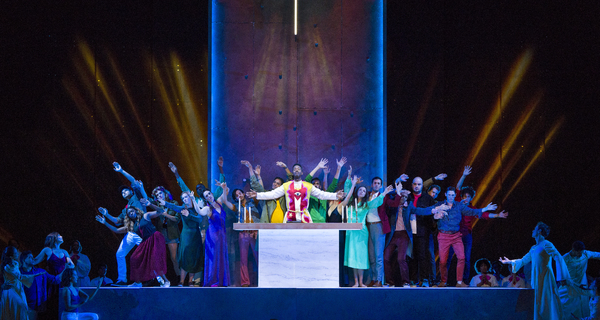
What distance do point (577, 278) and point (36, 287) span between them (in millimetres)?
6147

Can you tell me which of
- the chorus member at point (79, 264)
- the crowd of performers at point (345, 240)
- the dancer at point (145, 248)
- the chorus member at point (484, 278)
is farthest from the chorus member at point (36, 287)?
the chorus member at point (484, 278)

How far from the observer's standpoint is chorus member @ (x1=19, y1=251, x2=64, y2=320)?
6.75 meters

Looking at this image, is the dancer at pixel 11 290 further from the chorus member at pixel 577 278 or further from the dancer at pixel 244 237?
the chorus member at pixel 577 278

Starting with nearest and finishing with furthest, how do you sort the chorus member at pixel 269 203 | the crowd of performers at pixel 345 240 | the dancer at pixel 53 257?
the dancer at pixel 53 257, the crowd of performers at pixel 345 240, the chorus member at pixel 269 203

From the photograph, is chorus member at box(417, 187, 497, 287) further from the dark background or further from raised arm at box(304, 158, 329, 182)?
the dark background

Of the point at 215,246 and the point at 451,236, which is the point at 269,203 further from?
the point at 451,236

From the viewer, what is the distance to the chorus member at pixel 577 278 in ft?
23.0

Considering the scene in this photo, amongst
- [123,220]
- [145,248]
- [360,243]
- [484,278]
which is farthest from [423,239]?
[123,220]

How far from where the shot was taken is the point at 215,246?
7332 mm

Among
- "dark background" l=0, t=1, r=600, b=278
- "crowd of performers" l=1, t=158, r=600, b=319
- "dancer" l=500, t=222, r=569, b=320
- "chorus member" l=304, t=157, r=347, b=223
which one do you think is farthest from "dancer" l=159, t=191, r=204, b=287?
"dancer" l=500, t=222, r=569, b=320

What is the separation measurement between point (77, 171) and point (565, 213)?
731 centimetres

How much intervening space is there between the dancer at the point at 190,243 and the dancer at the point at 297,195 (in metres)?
0.73

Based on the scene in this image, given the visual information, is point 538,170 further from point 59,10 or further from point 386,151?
point 59,10

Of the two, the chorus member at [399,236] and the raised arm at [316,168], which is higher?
the raised arm at [316,168]
